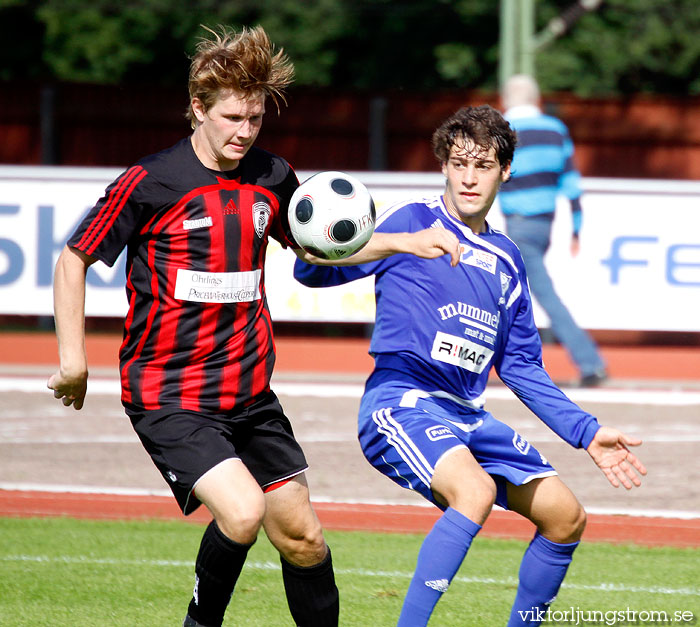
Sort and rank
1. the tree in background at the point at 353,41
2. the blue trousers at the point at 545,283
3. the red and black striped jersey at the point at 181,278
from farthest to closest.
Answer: the tree in background at the point at 353,41, the blue trousers at the point at 545,283, the red and black striped jersey at the point at 181,278

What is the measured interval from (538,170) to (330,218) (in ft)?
21.0

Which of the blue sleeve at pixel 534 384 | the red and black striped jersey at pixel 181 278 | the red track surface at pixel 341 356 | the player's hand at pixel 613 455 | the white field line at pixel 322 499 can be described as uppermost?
the red and black striped jersey at pixel 181 278

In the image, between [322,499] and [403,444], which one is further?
[322,499]

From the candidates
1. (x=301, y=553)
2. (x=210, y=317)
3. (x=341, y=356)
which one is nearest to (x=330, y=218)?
(x=210, y=317)

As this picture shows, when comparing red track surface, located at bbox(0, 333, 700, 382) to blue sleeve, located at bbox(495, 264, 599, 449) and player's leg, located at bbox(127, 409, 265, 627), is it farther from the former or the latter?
player's leg, located at bbox(127, 409, 265, 627)

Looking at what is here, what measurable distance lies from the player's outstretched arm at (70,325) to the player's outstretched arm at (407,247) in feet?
2.92

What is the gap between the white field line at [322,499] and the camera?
22.4 feet

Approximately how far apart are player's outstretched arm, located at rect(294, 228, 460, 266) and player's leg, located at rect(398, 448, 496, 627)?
79 centimetres

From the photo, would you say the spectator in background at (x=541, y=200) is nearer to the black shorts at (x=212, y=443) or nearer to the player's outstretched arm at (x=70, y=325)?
the black shorts at (x=212, y=443)

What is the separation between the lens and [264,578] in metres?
5.79

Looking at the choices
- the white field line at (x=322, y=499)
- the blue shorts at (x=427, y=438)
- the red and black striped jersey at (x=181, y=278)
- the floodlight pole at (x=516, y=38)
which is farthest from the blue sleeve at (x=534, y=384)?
the floodlight pole at (x=516, y=38)

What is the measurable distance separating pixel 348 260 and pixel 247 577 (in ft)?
6.25

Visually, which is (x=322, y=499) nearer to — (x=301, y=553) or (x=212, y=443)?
(x=301, y=553)

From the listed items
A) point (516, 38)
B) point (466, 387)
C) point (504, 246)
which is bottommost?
point (466, 387)
